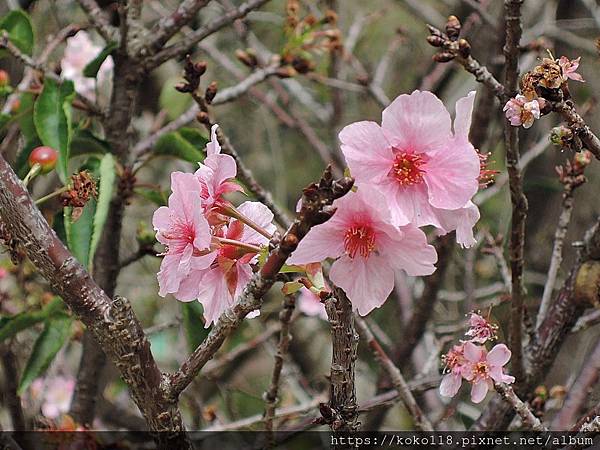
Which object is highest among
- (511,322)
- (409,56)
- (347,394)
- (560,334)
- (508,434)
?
(347,394)

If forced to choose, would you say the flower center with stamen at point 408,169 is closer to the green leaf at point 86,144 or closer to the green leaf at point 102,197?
the green leaf at point 102,197

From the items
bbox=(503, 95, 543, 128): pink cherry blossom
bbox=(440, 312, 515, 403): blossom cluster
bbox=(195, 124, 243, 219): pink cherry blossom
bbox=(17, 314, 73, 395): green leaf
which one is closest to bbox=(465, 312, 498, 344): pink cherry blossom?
bbox=(440, 312, 515, 403): blossom cluster

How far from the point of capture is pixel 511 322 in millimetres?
1343

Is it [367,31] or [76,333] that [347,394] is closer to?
[76,333]

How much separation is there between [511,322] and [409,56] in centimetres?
275

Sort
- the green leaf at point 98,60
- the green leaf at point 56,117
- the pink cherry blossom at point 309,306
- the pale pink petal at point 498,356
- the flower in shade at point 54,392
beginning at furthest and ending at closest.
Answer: the pink cherry blossom at point 309,306 < the flower in shade at point 54,392 < the green leaf at point 98,60 < the green leaf at point 56,117 < the pale pink petal at point 498,356

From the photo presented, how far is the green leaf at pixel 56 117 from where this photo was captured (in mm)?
1394

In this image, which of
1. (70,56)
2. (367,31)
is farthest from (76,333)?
(367,31)

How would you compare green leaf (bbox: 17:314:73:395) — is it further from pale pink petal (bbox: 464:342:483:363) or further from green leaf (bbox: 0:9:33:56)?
pale pink petal (bbox: 464:342:483:363)

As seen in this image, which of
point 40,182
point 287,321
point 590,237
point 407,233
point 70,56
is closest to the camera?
point 407,233

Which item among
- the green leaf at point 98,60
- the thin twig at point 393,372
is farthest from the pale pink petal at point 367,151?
the green leaf at point 98,60

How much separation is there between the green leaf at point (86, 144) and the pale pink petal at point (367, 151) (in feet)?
2.80

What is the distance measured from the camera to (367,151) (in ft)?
2.89

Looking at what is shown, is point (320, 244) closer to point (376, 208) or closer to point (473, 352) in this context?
point (376, 208)
